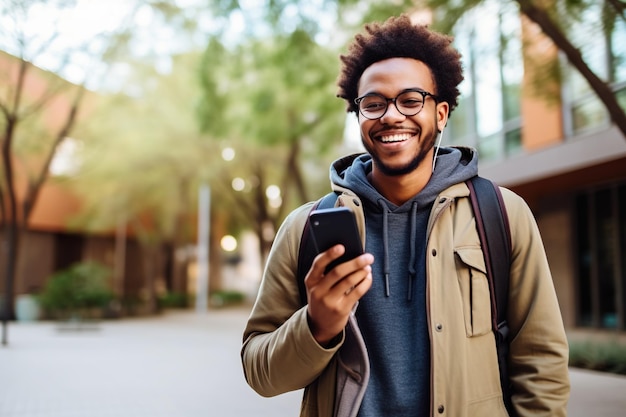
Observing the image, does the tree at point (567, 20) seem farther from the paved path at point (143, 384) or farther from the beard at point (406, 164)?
the beard at point (406, 164)

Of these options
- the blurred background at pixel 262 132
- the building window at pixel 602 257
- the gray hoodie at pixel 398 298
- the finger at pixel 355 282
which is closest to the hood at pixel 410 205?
the gray hoodie at pixel 398 298

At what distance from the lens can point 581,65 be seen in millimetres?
6859

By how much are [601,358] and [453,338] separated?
9462 mm

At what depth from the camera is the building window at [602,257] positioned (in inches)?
586

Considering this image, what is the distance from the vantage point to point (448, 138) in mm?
21016

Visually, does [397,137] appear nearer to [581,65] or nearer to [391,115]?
[391,115]

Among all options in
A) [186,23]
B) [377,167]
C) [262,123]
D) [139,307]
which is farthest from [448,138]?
[377,167]

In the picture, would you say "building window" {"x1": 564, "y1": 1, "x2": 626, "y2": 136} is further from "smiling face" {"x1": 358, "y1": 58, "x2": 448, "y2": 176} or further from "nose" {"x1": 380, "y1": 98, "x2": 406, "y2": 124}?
"nose" {"x1": 380, "y1": 98, "x2": 406, "y2": 124}

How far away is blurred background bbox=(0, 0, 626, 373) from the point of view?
10328 mm

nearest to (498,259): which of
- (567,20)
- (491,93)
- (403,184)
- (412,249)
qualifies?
(412,249)

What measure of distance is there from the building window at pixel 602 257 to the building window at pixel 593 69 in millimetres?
1965

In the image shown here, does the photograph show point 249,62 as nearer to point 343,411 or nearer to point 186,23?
point 186,23

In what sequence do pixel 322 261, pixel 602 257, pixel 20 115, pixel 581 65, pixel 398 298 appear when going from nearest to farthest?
1. pixel 322 261
2. pixel 398 298
3. pixel 581 65
4. pixel 602 257
5. pixel 20 115

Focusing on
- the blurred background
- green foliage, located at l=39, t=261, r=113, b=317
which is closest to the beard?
the blurred background
